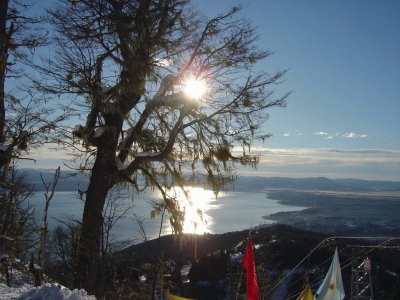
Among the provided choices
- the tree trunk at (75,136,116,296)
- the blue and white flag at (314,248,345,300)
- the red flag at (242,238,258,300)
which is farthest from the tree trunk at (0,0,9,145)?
the blue and white flag at (314,248,345,300)

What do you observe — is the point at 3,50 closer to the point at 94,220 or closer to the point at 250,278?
the point at 94,220

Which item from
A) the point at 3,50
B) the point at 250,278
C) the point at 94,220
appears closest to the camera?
the point at 94,220

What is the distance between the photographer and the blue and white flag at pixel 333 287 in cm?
928

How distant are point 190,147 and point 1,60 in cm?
468

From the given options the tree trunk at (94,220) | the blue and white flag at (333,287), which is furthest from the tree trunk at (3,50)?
the blue and white flag at (333,287)

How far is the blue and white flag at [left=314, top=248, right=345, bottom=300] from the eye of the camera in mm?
9281

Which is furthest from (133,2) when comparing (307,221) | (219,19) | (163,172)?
(307,221)

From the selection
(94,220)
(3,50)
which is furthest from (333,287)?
(3,50)

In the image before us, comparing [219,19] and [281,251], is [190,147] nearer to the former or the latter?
[219,19]

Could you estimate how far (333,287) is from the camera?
932 centimetres

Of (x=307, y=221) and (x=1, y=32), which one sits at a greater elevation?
(x=1, y=32)

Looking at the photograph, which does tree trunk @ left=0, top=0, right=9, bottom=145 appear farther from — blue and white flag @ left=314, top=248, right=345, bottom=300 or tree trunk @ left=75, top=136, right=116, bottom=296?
blue and white flag @ left=314, top=248, right=345, bottom=300

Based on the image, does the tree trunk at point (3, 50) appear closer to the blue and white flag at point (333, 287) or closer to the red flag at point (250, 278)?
the red flag at point (250, 278)

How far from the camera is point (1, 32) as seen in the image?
952 centimetres
